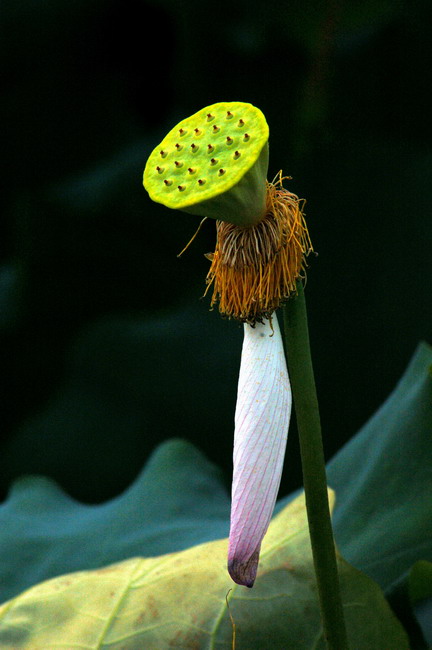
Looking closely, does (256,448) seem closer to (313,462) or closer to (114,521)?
(313,462)

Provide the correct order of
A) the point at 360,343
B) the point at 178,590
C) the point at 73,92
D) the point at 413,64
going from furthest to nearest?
the point at 73,92
the point at 413,64
the point at 360,343
the point at 178,590

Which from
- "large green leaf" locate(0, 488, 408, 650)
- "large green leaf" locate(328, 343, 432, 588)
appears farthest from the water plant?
"large green leaf" locate(328, 343, 432, 588)

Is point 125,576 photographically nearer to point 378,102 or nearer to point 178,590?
point 178,590

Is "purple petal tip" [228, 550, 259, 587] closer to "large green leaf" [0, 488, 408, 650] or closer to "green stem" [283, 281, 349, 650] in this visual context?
"green stem" [283, 281, 349, 650]

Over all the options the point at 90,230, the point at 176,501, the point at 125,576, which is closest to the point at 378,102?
the point at 90,230

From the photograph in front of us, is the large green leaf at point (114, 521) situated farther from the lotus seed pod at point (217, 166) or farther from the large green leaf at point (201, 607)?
the lotus seed pod at point (217, 166)
